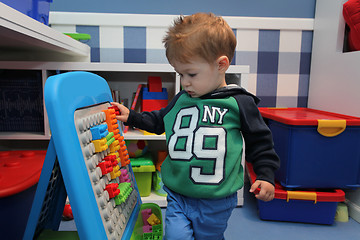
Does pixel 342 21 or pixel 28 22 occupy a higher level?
pixel 342 21

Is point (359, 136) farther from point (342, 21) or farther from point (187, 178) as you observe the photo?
point (187, 178)

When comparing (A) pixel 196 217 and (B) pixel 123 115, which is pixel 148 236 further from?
(B) pixel 123 115

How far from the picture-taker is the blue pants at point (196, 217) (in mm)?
732

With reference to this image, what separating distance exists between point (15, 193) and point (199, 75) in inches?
24.0

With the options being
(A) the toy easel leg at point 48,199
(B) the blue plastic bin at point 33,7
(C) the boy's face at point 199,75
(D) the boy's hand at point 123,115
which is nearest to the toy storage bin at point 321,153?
(C) the boy's face at point 199,75

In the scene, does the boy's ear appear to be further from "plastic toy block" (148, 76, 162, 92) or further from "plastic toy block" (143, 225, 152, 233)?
"plastic toy block" (148, 76, 162, 92)

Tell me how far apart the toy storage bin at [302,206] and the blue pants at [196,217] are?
0.55 metres

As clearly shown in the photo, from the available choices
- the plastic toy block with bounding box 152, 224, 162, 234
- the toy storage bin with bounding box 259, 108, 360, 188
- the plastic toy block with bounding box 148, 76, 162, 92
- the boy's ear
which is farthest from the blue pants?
the plastic toy block with bounding box 148, 76, 162, 92

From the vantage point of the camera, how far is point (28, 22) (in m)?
0.86

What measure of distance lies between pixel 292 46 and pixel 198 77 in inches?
47.0

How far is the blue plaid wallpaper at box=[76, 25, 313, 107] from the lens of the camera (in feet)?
5.35

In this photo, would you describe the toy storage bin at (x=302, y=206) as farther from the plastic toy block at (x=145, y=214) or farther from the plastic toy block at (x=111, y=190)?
the plastic toy block at (x=111, y=190)

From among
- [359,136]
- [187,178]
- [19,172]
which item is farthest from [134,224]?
[359,136]

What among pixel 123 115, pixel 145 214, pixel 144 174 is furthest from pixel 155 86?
pixel 145 214
